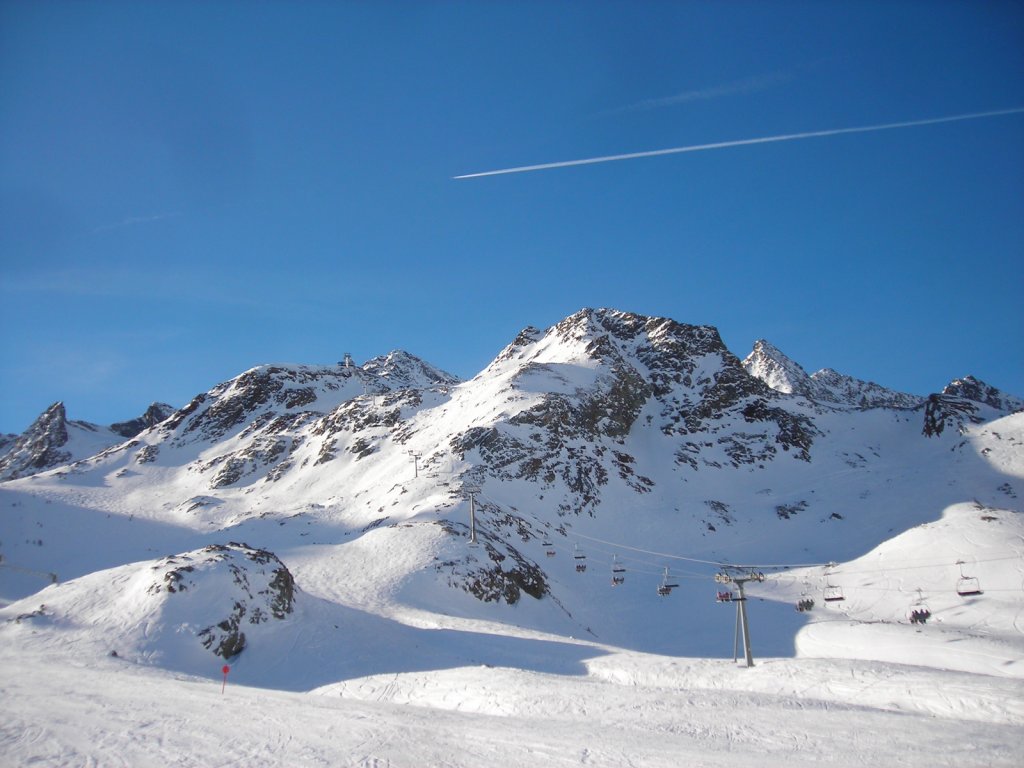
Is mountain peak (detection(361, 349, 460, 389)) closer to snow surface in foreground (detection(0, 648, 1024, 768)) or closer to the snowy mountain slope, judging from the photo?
the snowy mountain slope

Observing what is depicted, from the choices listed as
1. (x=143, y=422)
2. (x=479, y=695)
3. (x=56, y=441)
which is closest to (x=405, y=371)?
(x=143, y=422)

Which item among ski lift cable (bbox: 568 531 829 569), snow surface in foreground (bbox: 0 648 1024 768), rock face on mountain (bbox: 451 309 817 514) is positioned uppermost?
rock face on mountain (bbox: 451 309 817 514)

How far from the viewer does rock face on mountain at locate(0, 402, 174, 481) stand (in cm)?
11969

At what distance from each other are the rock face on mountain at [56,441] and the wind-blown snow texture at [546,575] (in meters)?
36.8

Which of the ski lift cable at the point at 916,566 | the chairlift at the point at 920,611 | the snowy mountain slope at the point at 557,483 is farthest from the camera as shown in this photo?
the snowy mountain slope at the point at 557,483

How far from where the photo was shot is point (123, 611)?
26.6 metres

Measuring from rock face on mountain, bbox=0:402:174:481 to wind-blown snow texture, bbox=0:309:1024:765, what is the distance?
3677 cm

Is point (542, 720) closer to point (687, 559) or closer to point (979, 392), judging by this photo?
point (687, 559)

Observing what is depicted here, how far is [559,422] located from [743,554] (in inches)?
944

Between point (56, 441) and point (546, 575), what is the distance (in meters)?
127

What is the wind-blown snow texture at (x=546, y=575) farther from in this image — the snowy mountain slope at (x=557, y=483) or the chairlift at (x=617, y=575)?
the chairlift at (x=617, y=575)

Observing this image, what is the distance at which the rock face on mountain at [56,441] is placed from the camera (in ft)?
393

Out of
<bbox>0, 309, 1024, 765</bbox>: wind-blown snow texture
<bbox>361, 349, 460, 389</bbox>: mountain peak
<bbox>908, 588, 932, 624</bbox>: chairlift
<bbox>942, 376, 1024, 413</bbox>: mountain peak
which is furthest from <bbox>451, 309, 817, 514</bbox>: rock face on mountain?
<bbox>942, 376, 1024, 413</bbox>: mountain peak

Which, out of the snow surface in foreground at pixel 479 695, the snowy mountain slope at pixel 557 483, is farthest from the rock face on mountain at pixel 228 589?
the snowy mountain slope at pixel 557 483
